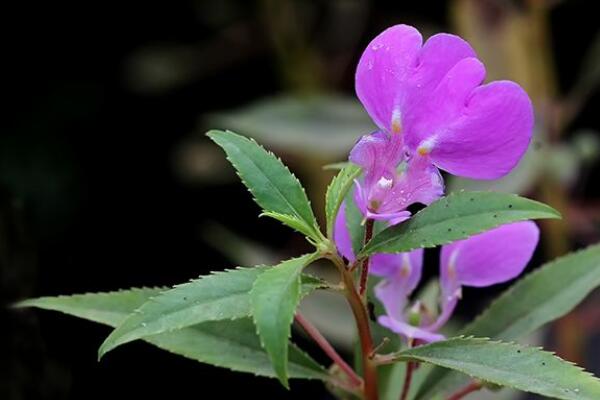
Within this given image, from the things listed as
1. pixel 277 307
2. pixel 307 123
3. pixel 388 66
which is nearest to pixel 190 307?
pixel 277 307

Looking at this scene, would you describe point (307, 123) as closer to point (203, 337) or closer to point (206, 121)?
point (206, 121)

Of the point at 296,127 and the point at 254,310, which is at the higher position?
the point at 296,127

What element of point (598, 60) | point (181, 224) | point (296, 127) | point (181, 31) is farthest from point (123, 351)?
point (181, 31)

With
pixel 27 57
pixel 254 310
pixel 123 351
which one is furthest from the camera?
pixel 27 57

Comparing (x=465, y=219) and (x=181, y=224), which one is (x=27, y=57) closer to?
(x=181, y=224)

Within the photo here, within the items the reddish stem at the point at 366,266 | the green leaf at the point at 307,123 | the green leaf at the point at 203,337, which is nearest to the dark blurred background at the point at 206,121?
the green leaf at the point at 307,123

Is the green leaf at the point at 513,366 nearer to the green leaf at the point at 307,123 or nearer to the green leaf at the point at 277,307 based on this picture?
the green leaf at the point at 277,307
